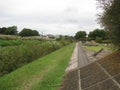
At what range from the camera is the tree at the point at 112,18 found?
451 inches

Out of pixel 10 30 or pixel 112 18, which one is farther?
pixel 10 30

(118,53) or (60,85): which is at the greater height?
(118,53)

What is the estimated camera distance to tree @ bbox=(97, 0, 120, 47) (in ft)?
37.6

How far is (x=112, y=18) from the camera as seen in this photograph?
38.8 ft

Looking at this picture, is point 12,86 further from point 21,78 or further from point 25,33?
point 25,33

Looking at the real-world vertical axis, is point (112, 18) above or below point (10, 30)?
below

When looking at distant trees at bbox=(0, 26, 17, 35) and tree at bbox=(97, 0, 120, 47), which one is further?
distant trees at bbox=(0, 26, 17, 35)

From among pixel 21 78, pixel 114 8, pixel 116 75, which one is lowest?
pixel 21 78

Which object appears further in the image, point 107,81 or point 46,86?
point 46,86

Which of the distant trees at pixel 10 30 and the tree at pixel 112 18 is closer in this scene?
the tree at pixel 112 18

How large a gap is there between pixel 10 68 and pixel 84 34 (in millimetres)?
143295

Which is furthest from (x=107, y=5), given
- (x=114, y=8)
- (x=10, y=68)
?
(x=10, y=68)

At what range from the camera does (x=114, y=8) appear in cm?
1156

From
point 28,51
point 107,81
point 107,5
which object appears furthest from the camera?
point 28,51
